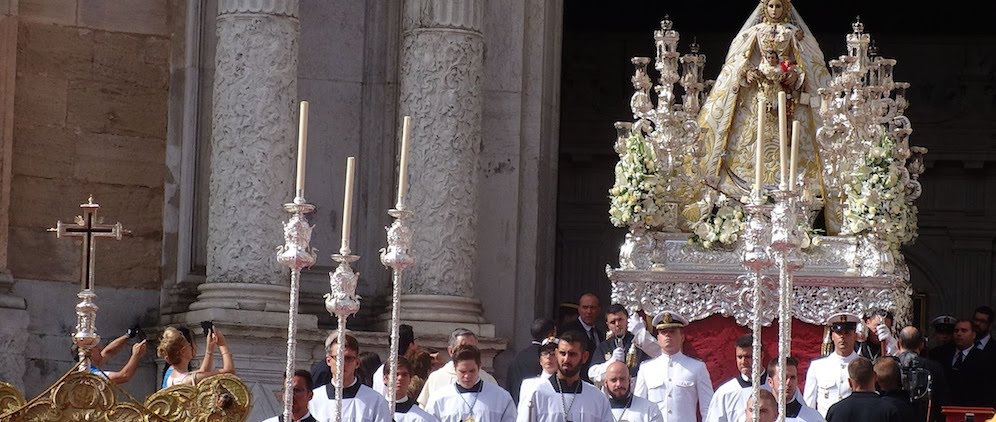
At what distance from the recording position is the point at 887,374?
1512cm

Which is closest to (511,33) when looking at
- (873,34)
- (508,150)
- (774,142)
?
(508,150)

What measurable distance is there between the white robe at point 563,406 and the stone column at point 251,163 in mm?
3915

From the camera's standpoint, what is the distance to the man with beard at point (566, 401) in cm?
1521

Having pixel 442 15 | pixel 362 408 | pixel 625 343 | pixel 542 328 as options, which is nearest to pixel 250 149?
pixel 442 15

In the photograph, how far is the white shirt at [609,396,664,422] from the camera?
15.5m

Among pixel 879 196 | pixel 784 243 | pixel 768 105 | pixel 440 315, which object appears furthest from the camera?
pixel 440 315

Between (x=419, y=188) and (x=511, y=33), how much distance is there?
1592 mm

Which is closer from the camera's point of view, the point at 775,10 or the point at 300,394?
the point at 300,394

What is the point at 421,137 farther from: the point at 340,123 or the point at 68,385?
the point at 68,385

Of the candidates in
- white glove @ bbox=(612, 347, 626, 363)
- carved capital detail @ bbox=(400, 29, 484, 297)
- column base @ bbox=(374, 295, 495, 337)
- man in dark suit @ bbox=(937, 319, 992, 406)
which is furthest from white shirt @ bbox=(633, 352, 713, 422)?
carved capital detail @ bbox=(400, 29, 484, 297)

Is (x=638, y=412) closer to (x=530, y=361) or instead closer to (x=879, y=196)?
(x=530, y=361)

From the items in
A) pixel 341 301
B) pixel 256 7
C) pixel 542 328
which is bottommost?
pixel 542 328

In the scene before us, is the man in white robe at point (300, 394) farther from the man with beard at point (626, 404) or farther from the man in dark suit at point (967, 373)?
the man in dark suit at point (967, 373)

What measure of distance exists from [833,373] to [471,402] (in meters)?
2.72
